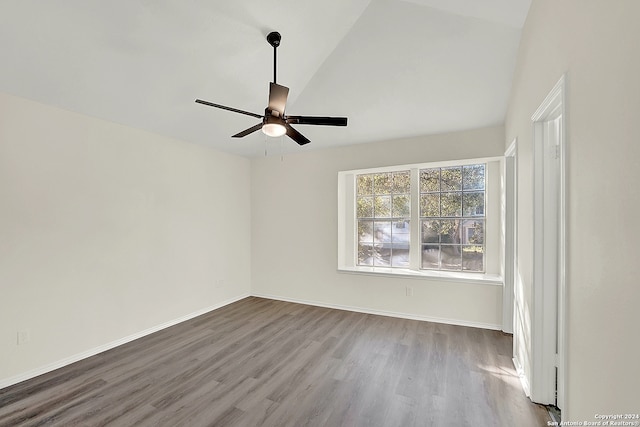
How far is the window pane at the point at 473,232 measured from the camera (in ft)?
12.5

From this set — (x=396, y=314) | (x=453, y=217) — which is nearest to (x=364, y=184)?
(x=453, y=217)

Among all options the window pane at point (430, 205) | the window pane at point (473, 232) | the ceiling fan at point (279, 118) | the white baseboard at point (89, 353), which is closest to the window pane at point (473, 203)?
the window pane at point (473, 232)

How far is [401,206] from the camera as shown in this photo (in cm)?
427

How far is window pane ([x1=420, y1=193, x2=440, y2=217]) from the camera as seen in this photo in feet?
13.3

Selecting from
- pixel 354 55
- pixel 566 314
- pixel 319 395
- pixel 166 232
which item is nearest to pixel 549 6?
pixel 354 55

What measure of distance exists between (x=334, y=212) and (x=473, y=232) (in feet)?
6.79

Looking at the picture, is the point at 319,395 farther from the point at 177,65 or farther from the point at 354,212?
the point at 177,65

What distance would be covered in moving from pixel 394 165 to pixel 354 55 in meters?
1.76

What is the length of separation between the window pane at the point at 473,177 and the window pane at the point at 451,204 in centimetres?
18

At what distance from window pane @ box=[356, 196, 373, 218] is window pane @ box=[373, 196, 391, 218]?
8 cm

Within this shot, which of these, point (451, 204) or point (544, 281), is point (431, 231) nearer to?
point (451, 204)

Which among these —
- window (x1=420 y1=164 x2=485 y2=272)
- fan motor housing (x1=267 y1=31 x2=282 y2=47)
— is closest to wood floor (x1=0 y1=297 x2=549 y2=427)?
window (x1=420 y1=164 x2=485 y2=272)

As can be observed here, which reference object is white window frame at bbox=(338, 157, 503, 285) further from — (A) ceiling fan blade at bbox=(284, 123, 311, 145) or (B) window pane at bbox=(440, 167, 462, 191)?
(A) ceiling fan blade at bbox=(284, 123, 311, 145)

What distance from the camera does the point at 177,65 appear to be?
2699mm
